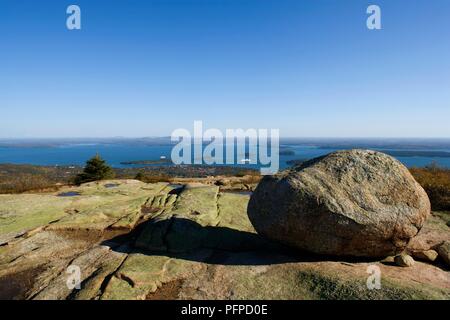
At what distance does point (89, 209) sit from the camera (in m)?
16.8

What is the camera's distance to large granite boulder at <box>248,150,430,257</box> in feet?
31.3

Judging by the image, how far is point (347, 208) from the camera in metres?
9.54

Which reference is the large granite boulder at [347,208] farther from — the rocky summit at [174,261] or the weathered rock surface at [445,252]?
the weathered rock surface at [445,252]

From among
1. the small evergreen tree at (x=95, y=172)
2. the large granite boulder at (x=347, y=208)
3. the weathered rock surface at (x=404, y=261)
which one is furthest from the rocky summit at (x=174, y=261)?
the small evergreen tree at (x=95, y=172)

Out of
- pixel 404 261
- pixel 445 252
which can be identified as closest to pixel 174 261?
pixel 404 261

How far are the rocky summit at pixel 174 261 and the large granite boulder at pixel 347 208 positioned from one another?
2.60ft

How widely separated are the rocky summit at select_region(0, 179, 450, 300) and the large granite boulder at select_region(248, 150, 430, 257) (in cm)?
79

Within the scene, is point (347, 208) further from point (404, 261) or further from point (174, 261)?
point (174, 261)

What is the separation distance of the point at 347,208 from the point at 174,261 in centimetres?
653

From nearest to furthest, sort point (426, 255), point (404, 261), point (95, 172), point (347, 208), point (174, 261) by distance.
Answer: point (347, 208) → point (404, 261) → point (174, 261) → point (426, 255) → point (95, 172)

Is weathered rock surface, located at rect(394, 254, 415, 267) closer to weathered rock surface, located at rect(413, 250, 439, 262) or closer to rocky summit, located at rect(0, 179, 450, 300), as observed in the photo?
rocky summit, located at rect(0, 179, 450, 300)

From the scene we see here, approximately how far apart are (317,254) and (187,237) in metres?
5.52
